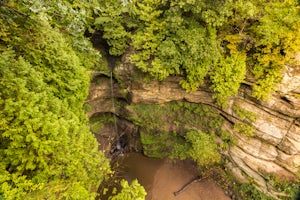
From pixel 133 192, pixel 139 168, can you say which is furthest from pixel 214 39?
pixel 139 168

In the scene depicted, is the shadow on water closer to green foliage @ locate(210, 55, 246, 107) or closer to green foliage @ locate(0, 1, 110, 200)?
green foliage @ locate(210, 55, 246, 107)

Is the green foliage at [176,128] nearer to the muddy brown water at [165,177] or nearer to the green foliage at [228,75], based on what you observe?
the muddy brown water at [165,177]

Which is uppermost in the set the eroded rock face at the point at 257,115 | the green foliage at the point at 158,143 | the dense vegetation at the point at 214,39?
the dense vegetation at the point at 214,39

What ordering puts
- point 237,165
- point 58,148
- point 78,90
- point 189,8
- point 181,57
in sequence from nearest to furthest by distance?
point 58,148, point 78,90, point 189,8, point 181,57, point 237,165

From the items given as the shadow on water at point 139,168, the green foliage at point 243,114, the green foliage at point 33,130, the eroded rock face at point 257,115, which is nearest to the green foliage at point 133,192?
the green foliage at point 33,130

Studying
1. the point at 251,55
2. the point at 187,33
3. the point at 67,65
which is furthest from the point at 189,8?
the point at 67,65

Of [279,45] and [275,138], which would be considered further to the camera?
[275,138]

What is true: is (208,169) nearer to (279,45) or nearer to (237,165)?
(237,165)
